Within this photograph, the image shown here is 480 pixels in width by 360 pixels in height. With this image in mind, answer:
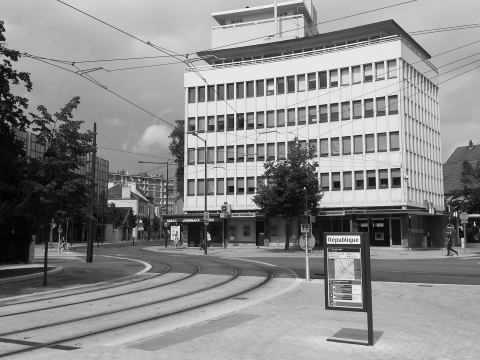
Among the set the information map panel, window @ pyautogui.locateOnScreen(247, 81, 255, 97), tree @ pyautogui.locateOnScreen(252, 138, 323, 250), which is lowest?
the information map panel

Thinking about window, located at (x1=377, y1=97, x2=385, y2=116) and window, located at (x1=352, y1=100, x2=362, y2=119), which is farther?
window, located at (x1=352, y1=100, x2=362, y2=119)

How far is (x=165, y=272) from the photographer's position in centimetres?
2125

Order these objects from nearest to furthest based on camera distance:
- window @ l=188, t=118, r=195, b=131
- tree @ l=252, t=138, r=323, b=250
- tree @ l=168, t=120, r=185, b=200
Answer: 1. tree @ l=252, t=138, r=323, b=250
2. window @ l=188, t=118, r=195, b=131
3. tree @ l=168, t=120, r=185, b=200

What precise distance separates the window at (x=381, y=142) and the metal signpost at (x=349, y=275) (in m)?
39.5

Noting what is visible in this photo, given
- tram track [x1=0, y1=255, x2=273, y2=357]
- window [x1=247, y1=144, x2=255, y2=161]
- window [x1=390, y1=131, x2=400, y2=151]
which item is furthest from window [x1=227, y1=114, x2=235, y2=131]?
tram track [x1=0, y1=255, x2=273, y2=357]

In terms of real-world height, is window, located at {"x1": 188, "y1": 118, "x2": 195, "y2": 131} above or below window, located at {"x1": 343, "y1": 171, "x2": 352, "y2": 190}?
above

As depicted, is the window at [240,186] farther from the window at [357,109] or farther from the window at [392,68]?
the window at [392,68]

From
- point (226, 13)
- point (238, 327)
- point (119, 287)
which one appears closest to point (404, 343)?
point (238, 327)

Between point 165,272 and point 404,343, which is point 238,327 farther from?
point 165,272

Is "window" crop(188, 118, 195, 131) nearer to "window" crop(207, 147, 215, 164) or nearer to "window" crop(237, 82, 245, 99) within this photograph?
"window" crop(207, 147, 215, 164)

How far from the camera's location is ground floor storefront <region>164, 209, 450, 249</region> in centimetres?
4503

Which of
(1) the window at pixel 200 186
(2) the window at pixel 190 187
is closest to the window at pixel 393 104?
(1) the window at pixel 200 186

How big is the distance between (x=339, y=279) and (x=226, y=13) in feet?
190

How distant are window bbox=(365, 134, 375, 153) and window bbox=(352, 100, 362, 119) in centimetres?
202
